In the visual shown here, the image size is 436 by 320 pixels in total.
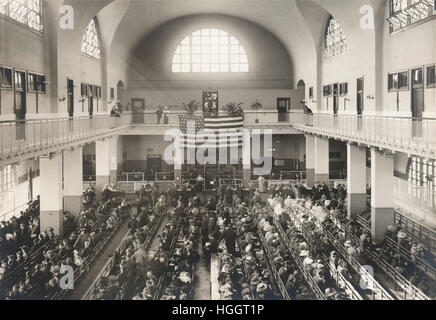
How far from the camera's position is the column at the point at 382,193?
71.4 ft

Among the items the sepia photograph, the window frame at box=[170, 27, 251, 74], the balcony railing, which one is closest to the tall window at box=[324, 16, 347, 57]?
the sepia photograph

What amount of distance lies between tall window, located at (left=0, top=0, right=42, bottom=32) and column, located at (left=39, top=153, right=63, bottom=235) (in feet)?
18.9

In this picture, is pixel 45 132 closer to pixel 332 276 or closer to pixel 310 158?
pixel 332 276

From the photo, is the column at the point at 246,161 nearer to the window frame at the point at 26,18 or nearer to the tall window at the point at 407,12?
the tall window at the point at 407,12

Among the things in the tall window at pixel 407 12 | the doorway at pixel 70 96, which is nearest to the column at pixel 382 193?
the tall window at pixel 407 12

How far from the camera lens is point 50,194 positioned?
842 inches

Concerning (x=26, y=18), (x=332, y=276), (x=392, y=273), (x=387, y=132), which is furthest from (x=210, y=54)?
(x=332, y=276)

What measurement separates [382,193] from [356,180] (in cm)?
335

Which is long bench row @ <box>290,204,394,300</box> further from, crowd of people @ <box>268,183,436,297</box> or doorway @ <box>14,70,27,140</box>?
doorway @ <box>14,70,27,140</box>

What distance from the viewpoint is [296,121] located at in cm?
3519

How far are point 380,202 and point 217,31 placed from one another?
2464 cm

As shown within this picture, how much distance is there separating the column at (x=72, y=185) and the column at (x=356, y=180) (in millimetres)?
13632

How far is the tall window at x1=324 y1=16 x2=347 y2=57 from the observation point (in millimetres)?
29519
